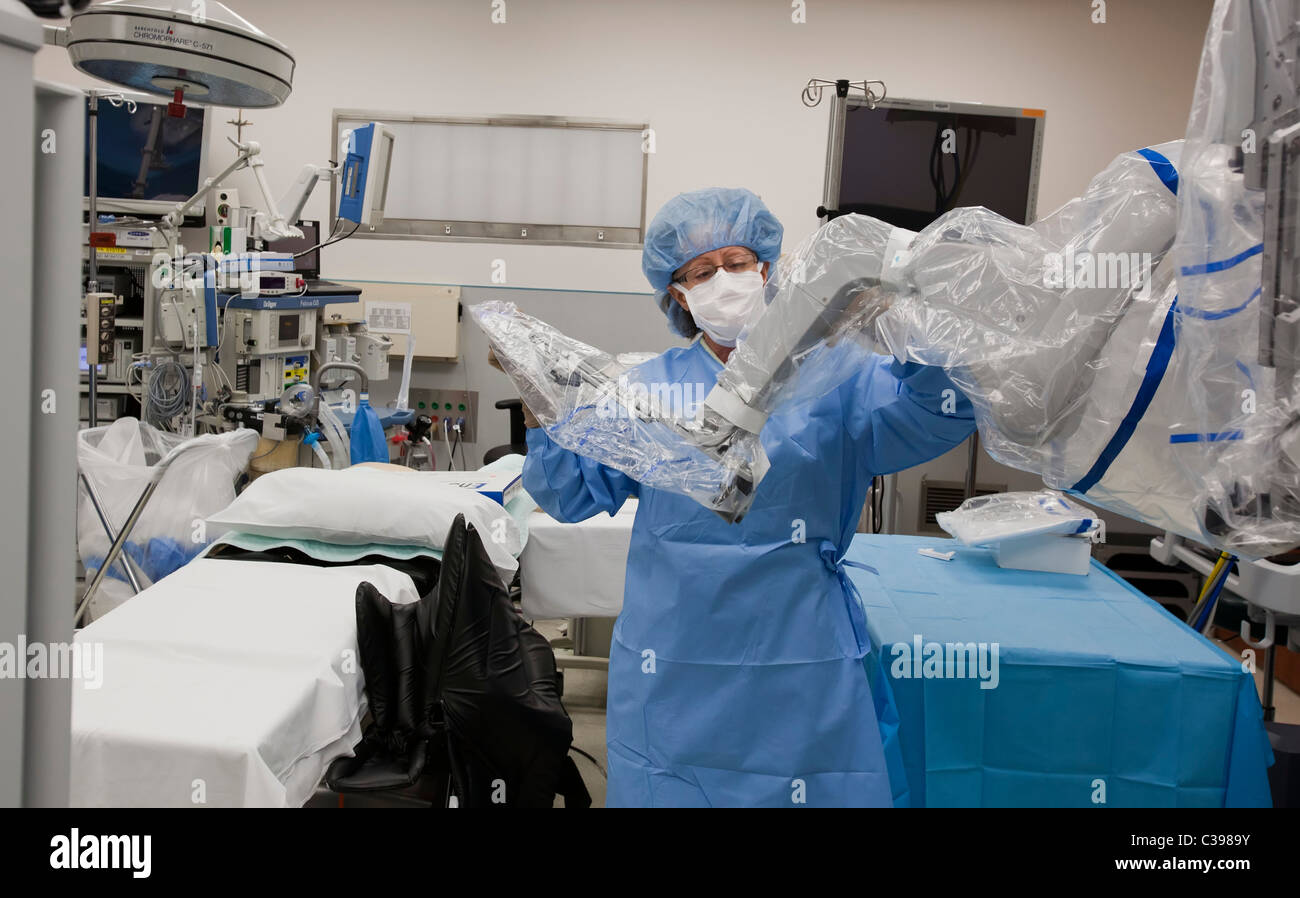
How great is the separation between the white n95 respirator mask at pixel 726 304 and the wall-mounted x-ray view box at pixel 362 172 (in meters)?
2.26

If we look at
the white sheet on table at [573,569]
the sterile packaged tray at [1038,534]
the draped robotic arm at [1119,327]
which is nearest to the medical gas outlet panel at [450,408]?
the white sheet on table at [573,569]

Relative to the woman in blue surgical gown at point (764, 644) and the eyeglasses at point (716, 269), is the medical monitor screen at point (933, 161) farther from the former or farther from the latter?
the woman in blue surgical gown at point (764, 644)

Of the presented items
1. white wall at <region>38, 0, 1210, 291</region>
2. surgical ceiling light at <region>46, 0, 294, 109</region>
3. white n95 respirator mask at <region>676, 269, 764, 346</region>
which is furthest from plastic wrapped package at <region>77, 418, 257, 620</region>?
white wall at <region>38, 0, 1210, 291</region>

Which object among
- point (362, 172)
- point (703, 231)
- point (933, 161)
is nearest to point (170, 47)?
point (703, 231)

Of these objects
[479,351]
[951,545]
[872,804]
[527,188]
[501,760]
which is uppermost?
[527,188]

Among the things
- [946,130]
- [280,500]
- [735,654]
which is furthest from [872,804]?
[946,130]

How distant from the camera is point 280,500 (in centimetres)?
229

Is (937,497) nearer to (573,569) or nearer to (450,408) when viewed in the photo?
(573,569)

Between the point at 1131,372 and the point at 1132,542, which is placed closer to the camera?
the point at 1131,372

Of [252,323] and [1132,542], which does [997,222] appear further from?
[1132,542]

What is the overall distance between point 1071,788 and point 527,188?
3851 millimetres

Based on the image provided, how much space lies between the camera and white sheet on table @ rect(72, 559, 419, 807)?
4.43 ft

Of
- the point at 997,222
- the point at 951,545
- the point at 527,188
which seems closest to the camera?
the point at 997,222

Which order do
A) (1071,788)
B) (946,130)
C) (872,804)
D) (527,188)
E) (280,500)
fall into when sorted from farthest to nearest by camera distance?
(527,188) < (946,130) < (280,500) < (1071,788) < (872,804)
